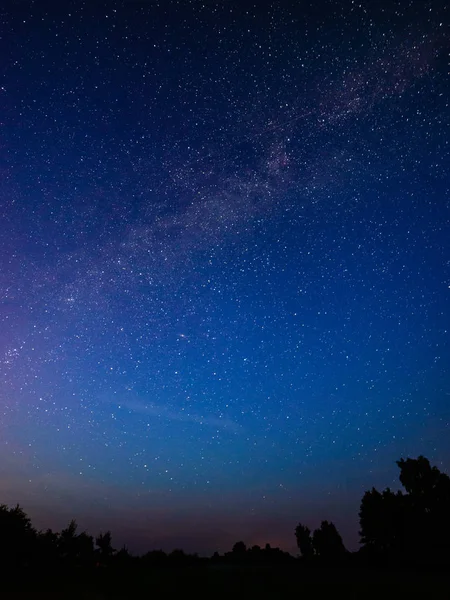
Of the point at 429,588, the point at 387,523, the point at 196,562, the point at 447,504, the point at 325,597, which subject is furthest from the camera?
the point at 196,562

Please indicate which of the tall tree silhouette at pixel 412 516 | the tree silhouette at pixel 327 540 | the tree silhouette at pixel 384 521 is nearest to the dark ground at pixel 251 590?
the tall tree silhouette at pixel 412 516

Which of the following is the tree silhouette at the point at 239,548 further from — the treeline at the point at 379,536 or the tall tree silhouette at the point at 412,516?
the tall tree silhouette at the point at 412,516

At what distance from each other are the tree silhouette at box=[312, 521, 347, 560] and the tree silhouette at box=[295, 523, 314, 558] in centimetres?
388

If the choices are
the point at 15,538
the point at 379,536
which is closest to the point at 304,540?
the point at 379,536

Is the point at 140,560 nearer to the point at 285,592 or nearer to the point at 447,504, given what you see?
the point at 447,504

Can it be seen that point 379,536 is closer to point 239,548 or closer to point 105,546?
point 105,546

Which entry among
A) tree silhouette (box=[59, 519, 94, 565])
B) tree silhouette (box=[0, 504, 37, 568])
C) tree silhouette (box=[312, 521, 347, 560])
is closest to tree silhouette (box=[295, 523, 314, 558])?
tree silhouette (box=[312, 521, 347, 560])

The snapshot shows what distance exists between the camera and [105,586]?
28.1m

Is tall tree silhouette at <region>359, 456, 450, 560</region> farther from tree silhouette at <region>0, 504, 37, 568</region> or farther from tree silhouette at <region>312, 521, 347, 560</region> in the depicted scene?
tree silhouette at <region>0, 504, 37, 568</region>

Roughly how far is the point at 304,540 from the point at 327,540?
9870 mm

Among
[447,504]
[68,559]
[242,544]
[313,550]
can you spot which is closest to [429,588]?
[447,504]

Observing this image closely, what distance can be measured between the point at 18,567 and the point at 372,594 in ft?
107

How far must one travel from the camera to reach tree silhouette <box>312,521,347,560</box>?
218 feet

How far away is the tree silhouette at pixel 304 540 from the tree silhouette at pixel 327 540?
3880mm
